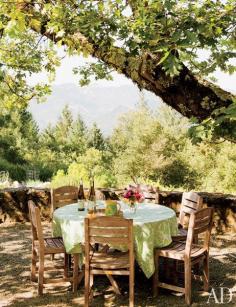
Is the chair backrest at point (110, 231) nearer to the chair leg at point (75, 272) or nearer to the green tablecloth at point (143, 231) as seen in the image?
the green tablecloth at point (143, 231)

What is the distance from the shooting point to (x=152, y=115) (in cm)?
4284

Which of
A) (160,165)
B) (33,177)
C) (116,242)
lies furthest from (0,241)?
(160,165)

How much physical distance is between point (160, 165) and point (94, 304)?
1147 inches

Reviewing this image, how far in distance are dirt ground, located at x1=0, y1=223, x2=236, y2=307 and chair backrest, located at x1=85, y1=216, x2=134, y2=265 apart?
2.57 ft

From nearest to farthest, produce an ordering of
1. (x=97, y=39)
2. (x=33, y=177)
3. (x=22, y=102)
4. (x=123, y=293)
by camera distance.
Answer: (x=97, y=39), (x=123, y=293), (x=22, y=102), (x=33, y=177)

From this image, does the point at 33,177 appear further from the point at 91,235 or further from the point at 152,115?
the point at 91,235

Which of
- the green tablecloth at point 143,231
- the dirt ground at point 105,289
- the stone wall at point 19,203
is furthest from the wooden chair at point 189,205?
the stone wall at point 19,203

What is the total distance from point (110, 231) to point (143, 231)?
0.52 m

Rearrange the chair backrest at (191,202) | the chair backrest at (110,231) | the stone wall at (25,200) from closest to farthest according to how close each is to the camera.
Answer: the chair backrest at (110,231)
the chair backrest at (191,202)
the stone wall at (25,200)

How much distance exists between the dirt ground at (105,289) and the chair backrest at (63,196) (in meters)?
0.98

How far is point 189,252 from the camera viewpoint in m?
4.75

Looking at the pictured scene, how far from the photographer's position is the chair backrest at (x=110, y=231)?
173 inches

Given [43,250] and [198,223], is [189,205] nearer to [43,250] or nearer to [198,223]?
[198,223]

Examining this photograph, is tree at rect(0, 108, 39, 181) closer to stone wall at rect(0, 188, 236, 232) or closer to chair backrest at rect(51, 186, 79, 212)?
stone wall at rect(0, 188, 236, 232)
